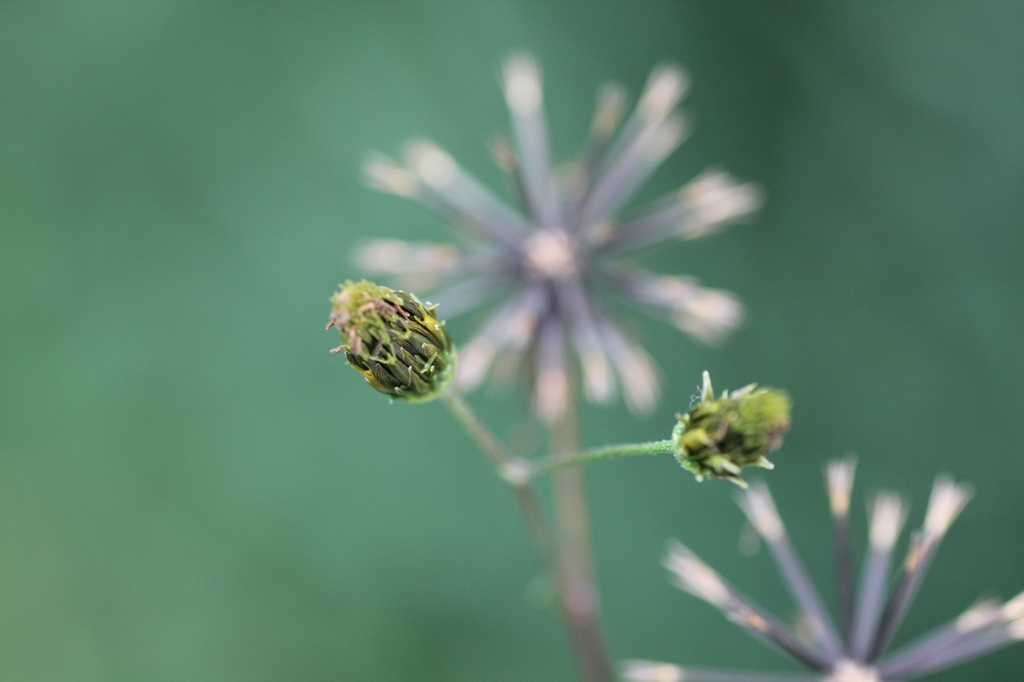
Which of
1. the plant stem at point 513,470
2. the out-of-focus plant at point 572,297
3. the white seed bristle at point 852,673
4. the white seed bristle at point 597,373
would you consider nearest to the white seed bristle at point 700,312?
the out-of-focus plant at point 572,297

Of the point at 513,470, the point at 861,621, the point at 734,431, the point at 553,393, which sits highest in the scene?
the point at 553,393

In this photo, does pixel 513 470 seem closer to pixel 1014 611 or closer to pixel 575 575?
pixel 575 575

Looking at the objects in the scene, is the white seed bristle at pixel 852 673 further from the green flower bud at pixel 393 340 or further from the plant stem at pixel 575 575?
the green flower bud at pixel 393 340

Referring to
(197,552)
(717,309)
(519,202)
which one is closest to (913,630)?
(717,309)

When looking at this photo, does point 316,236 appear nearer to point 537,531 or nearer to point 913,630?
point 537,531

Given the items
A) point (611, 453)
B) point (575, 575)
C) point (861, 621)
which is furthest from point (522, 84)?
point (861, 621)

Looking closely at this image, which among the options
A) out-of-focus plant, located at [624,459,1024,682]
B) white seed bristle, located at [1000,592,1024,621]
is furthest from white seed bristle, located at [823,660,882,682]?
white seed bristle, located at [1000,592,1024,621]
